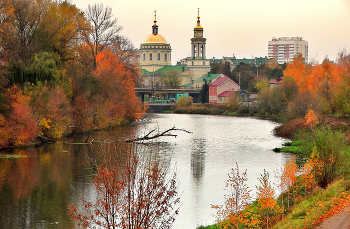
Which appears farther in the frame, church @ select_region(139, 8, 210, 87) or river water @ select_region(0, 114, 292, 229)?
church @ select_region(139, 8, 210, 87)

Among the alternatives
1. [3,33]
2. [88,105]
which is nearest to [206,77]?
[88,105]

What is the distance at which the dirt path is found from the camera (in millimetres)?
10000

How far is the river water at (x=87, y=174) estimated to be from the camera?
15680 millimetres

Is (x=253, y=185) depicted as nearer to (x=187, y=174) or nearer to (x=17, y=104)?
(x=187, y=174)

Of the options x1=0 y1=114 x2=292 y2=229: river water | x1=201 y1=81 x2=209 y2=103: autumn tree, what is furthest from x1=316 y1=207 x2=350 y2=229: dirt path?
x1=201 y1=81 x2=209 y2=103: autumn tree

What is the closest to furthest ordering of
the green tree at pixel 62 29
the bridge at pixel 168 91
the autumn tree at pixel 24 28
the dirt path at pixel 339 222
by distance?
the dirt path at pixel 339 222, the autumn tree at pixel 24 28, the green tree at pixel 62 29, the bridge at pixel 168 91

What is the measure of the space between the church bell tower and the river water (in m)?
72.3

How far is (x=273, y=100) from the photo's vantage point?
5678 centimetres

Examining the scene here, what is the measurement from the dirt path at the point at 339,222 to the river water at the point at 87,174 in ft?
16.0

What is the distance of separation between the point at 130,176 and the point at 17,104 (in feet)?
59.5

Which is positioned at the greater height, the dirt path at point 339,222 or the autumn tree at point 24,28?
the autumn tree at point 24,28

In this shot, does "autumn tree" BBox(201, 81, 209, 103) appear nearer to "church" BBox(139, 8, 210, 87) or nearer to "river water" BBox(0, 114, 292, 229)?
"church" BBox(139, 8, 210, 87)

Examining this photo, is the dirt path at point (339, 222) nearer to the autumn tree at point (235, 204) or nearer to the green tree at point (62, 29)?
the autumn tree at point (235, 204)

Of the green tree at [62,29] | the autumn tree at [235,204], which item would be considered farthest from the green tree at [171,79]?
the autumn tree at [235,204]
